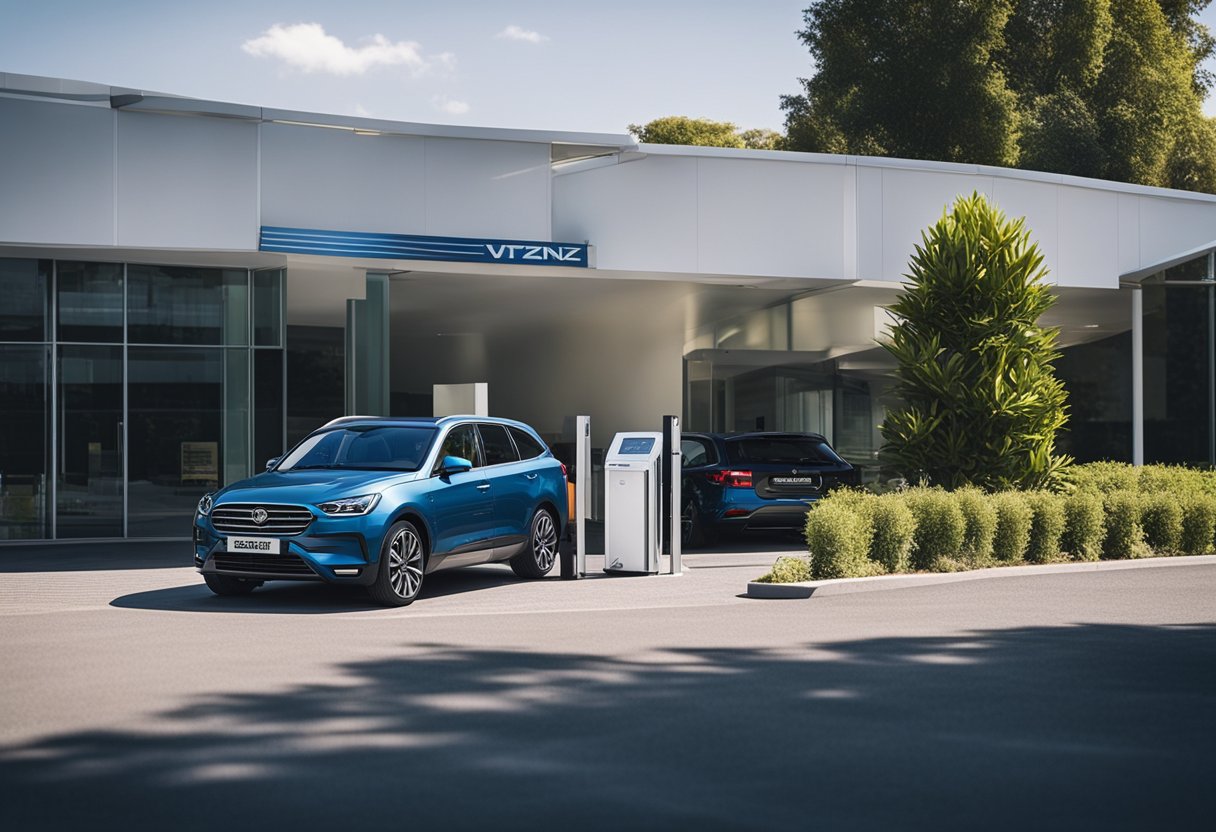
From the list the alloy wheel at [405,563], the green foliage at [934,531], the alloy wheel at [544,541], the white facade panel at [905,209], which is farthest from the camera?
the white facade panel at [905,209]

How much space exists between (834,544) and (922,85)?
37015 mm

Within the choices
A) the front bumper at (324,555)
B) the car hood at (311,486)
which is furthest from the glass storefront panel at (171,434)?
the front bumper at (324,555)

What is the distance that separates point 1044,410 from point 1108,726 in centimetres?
1128

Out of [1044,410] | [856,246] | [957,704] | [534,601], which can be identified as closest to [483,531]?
[534,601]

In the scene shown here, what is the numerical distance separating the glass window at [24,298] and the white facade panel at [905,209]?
38.4ft

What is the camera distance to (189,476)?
2052cm

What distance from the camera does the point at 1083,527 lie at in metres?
16.6

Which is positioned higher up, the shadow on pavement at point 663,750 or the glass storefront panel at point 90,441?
the glass storefront panel at point 90,441

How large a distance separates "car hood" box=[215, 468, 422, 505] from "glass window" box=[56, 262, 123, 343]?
8.31 m

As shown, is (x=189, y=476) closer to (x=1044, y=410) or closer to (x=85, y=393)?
(x=85, y=393)

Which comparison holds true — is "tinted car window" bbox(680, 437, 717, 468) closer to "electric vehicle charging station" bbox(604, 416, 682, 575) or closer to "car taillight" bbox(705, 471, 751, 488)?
"car taillight" bbox(705, 471, 751, 488)

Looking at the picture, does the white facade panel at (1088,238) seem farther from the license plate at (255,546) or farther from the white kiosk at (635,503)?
the license plate at (255,546)

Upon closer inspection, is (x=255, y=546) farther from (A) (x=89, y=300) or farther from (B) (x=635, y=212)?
(B) (x=635, y=212)

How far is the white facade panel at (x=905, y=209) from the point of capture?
22016mm
